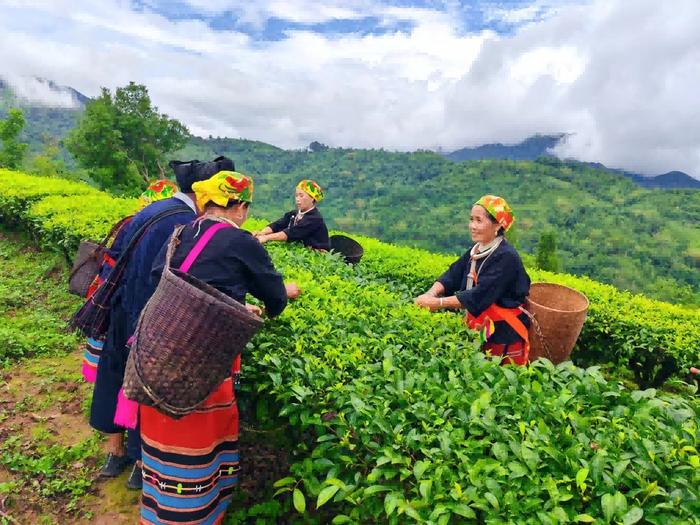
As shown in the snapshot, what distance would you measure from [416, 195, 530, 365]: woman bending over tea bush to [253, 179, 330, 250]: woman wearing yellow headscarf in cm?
202

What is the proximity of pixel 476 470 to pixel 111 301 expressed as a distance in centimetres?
228

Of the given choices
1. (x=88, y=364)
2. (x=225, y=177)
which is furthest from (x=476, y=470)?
(x=88, y=364)

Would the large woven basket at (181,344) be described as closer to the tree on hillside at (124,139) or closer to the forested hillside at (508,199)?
the tree on hillside at (124,139)

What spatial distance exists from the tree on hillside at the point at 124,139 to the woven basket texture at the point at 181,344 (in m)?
27.0

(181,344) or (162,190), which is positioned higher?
(162,190)

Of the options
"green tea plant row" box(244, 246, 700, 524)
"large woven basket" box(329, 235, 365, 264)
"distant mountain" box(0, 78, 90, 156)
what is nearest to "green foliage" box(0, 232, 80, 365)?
"large woven basket" box(329, 235, 365, 264)

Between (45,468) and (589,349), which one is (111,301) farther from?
(589,349)

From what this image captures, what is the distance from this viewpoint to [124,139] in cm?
3134

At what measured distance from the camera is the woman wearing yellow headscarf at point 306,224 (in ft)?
17.1

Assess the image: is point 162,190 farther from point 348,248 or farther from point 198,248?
point 348,248

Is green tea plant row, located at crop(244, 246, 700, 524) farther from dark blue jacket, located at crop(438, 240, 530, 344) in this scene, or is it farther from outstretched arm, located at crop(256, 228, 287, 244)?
outstretched arm, located at crop(256, 228, 287, 244)

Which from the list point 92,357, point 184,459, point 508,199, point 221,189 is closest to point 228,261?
point 221,189

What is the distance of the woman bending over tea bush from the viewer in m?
3.43

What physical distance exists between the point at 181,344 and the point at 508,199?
304 ft
